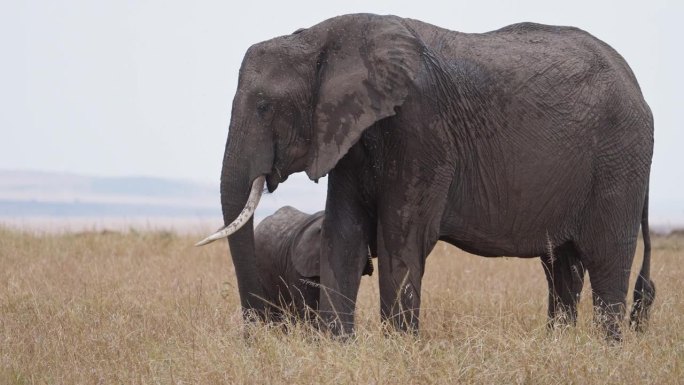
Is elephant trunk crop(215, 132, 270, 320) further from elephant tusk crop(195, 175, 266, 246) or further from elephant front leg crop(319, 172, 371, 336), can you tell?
elephant front leg crop(319, 172, 371, 336)

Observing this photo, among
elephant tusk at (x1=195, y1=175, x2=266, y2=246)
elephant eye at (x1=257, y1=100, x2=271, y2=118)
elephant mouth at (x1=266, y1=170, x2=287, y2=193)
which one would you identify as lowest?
elephant tusk at (x1=195, y1=175, x2=266, y2=246)

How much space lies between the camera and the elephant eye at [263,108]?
22.4ft

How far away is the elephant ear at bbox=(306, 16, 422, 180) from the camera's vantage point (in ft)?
22.3

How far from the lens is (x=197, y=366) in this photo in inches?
245

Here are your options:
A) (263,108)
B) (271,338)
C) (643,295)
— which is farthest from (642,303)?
(263,108)

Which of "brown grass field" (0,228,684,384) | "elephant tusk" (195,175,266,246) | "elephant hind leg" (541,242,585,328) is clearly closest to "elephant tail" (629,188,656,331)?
"brown grass field" (0,228,684,384)

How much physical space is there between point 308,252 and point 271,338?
133 cm

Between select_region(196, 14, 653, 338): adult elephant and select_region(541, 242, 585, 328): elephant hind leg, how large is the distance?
21 cm

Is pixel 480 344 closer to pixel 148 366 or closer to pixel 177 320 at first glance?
pixel 148 366

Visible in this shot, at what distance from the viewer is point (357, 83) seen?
22.5 ft

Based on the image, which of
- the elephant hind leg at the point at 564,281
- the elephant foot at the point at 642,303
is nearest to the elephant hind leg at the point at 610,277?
the elephant foot at the point at 642,303

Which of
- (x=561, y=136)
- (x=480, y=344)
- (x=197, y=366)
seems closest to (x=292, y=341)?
(x=197, y=366)

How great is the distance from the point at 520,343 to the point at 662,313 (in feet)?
8.89

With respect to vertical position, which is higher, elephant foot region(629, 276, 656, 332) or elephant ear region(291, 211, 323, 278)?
elephant ear region(291, 211, 323, 278)
